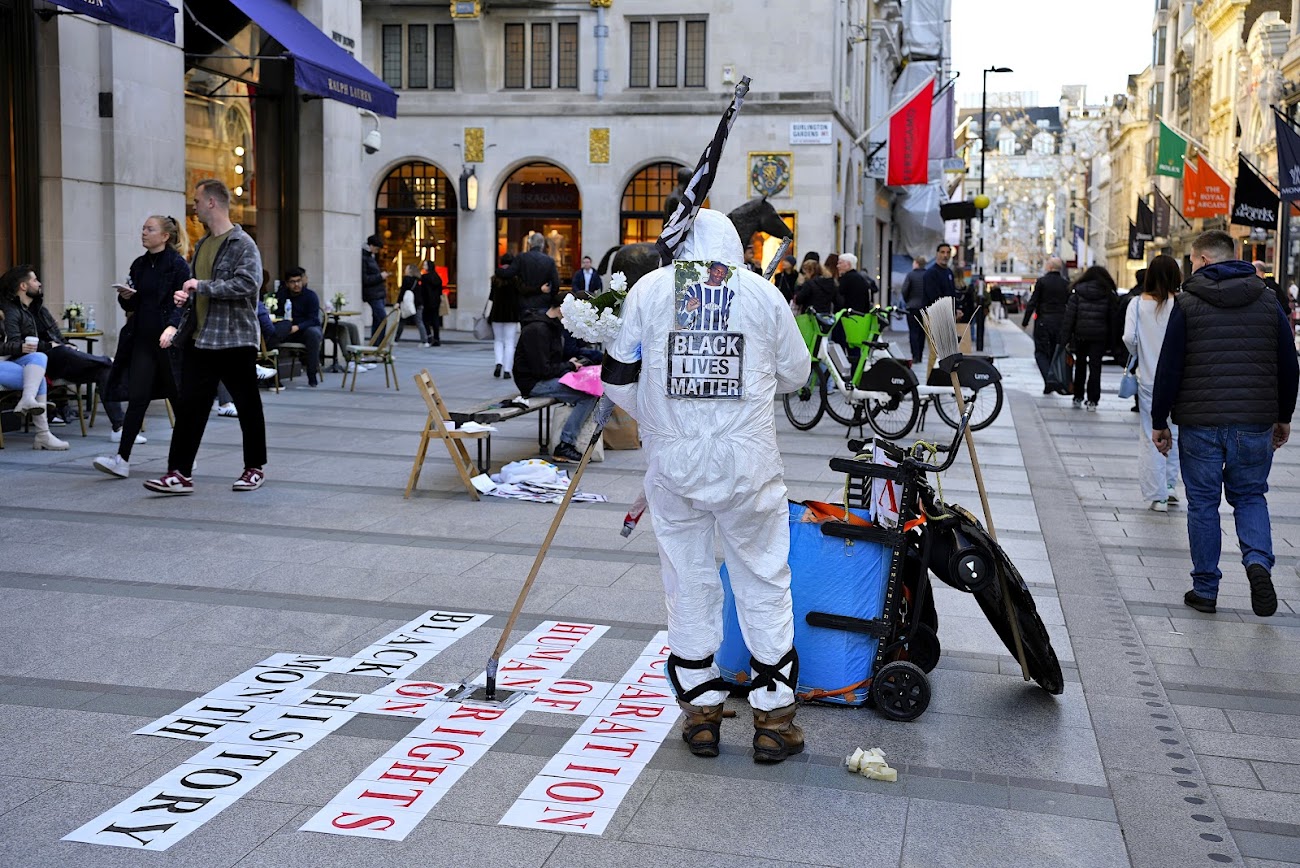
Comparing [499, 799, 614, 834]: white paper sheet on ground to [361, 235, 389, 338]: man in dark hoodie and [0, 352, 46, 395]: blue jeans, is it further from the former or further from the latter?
[361, 235, 389, 338]: man in dark hoodie

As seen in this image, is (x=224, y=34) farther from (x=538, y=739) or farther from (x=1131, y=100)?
(x=1131, y=100)

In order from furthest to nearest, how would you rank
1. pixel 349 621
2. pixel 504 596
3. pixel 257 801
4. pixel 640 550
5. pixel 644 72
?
pixel 644 72 < pixel 640 550 < pixel 504 596 < pixel 349 621 < pixel 257 801

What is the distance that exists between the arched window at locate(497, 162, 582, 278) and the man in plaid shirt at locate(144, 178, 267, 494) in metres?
23.4

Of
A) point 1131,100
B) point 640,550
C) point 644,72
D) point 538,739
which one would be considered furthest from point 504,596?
point 1131,100

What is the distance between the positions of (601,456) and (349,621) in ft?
18.2

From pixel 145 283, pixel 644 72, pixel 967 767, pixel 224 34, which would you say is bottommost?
pixel 967 767

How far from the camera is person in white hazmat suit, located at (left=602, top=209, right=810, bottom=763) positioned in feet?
15.3

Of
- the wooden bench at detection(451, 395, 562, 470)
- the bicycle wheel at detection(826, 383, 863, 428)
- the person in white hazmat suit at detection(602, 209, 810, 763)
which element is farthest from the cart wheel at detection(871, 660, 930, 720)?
the bicycle wheel at detection(826, 383, 863, 428)

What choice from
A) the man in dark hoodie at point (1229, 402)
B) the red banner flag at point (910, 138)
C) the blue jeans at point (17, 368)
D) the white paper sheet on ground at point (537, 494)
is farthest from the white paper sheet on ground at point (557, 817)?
the red banner flag at point (910, 138)

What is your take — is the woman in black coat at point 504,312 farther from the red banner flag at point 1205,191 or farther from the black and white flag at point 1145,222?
the black and white flag at point 1145,222

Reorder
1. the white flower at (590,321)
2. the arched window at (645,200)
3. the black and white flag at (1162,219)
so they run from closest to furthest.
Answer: the white flower at (590,321) < the arched window at (645,200) < the black and white flag at (1162,219)

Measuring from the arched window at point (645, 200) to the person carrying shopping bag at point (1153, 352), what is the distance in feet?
75.3

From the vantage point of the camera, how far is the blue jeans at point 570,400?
11422 millimetres

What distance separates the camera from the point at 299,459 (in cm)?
1132
